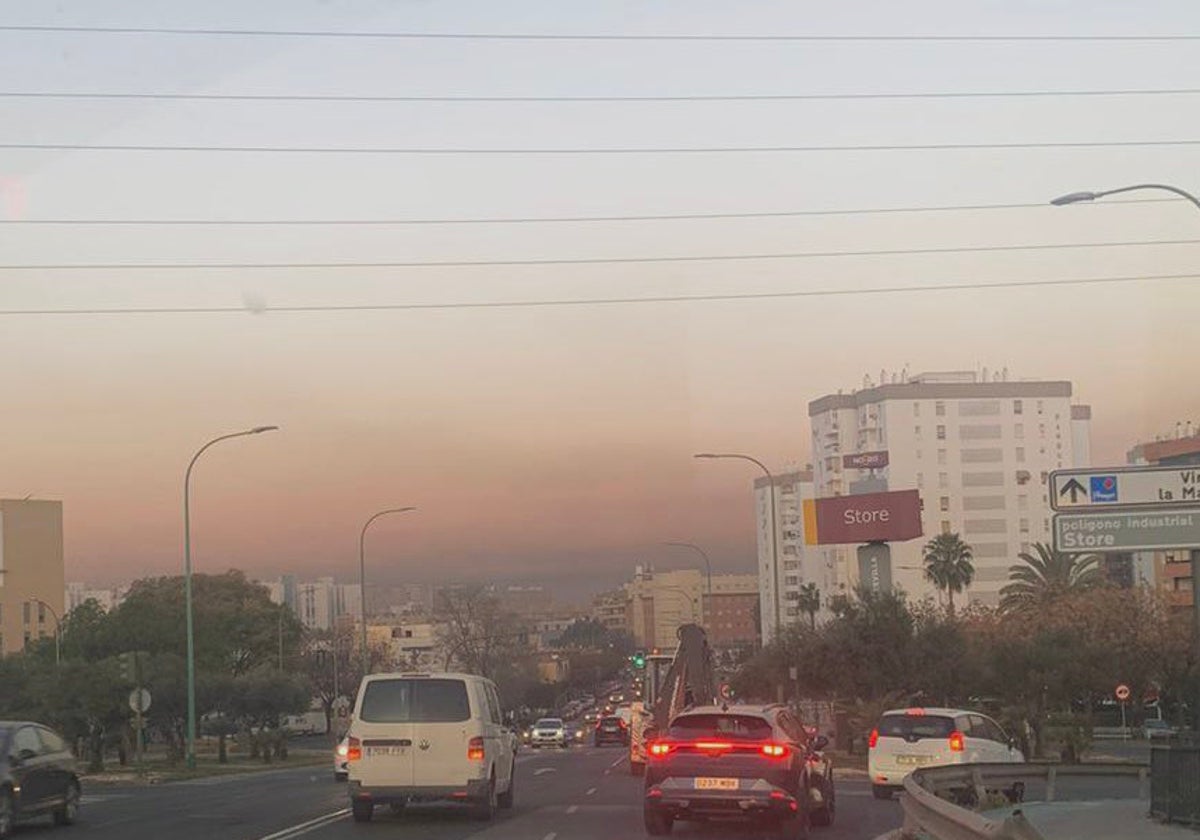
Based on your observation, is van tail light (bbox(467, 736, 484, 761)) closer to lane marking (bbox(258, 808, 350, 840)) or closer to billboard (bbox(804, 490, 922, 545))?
lane marking (bbox(258, 808, 350, 840))

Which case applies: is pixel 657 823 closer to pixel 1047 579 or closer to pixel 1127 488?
pixel 1127 488

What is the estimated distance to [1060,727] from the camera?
46.0 meters

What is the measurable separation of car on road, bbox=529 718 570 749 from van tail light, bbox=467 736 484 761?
4905 centimetres

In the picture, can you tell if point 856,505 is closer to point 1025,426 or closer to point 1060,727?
point 1060,727

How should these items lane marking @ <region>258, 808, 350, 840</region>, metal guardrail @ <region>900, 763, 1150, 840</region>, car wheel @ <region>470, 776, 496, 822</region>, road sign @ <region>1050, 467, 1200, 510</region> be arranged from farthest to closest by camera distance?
road sign @ <region>1050, 467, 1200, 510</region> < car wheel @ <region>470, 776, 496, 822</region> < lane marking @ <region>258, 808, 350, 840</region> < metal guardrail @ <region>900, 763, 1150, 840</region>

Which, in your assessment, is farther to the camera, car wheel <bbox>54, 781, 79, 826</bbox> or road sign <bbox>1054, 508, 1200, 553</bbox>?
car wheel <bbox>54, 781, 79, 826</bbox>

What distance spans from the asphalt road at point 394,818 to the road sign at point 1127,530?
A: 510 centimetres

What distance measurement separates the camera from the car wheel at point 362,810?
22172mm

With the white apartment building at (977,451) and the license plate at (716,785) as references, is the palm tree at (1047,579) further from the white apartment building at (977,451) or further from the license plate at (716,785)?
the license plate at (716,785)

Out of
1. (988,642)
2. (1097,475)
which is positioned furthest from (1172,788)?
(988,642)

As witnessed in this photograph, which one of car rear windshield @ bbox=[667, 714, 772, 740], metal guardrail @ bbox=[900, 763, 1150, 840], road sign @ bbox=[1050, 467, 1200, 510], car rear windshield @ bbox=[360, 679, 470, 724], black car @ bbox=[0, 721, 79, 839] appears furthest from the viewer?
road sign @ bbox=[1050, 467, 1200, 510]

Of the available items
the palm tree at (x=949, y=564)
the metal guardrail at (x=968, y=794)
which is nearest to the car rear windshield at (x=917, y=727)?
the metal guardrail at (x=968, y=794)

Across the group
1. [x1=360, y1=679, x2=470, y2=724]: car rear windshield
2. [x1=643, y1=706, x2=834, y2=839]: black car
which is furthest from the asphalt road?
[x1=360, y1=679, x2=470, y2=724]: car rear windshield

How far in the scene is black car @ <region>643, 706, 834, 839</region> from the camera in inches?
746
